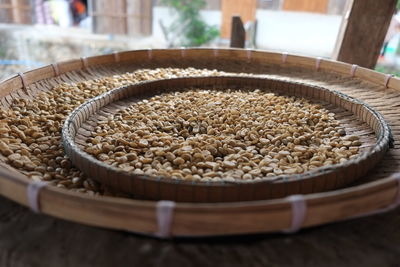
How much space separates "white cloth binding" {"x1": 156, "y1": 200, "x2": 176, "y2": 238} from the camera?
2.89ft

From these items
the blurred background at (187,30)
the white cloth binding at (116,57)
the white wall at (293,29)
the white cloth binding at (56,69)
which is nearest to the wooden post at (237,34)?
the white cloth binding at (116,57)

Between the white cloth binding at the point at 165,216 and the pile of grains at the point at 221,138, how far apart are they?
1.13 ft

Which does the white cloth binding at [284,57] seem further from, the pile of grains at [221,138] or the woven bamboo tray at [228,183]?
the woven bamboo tray at [228,183]

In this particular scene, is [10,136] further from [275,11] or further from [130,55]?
[275,11]

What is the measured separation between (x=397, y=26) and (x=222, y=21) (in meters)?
3.19

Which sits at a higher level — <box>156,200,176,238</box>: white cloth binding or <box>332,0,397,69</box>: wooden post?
<box>332,0,397,69</box>: wooden post

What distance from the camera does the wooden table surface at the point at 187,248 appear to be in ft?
3.00

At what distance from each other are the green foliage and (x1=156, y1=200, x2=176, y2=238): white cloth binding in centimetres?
556

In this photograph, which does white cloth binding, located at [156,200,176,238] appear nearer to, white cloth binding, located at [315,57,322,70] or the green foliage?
white cloth binding, located at [315,57,322,70]

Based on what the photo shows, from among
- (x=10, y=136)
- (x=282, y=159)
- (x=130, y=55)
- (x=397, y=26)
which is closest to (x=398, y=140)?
(x=282, y=159)

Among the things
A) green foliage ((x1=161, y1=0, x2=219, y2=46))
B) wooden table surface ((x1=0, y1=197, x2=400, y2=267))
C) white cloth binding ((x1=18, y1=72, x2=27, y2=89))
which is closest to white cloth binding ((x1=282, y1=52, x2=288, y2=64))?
white cloth binding ((x1=18, y1=72, x2=27, y2=89))

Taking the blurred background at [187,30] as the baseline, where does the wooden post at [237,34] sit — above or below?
above

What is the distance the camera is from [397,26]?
3.61 m

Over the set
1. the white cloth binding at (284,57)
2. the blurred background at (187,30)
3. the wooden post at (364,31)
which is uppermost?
Answer: the wooden post at (364,31)
